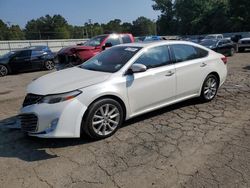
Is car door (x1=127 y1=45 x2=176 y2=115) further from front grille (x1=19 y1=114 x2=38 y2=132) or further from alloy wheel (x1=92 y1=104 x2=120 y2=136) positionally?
front grille (x1=19 y1=114 x2=38 y2=132)

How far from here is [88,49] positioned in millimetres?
12188

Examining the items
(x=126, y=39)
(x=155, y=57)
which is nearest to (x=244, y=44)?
(x=126, y=39)

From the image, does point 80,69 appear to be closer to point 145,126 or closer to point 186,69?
point 145,126

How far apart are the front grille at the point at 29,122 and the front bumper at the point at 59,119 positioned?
2.0 inches

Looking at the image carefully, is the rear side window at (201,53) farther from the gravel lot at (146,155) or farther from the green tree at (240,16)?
the green tree at (240,16)

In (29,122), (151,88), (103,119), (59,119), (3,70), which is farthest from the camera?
(3,70)

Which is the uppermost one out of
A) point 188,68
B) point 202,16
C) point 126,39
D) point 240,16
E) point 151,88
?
point 202,16

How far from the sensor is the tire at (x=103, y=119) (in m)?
4.46

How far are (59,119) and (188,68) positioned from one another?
296 cm

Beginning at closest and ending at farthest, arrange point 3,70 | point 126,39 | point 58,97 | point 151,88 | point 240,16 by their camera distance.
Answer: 1. point 58,97
2. point 151,88
3. point 126,39
4. point 3,70
5. point 240,16

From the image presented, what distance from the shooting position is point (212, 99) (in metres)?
6.73

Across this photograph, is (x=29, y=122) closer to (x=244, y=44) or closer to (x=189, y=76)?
(x=189, y=76)

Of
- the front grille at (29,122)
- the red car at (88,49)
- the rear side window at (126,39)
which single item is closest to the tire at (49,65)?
the red car at (88,49)

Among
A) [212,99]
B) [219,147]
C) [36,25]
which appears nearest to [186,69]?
[212,99]
